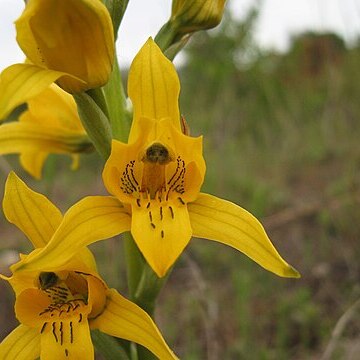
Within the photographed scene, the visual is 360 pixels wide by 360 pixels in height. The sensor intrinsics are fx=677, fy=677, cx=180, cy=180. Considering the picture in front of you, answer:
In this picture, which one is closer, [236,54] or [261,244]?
[261,244]

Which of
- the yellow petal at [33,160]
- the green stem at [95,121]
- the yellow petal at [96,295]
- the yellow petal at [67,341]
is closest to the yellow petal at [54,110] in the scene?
the yellow petal at [33,160]

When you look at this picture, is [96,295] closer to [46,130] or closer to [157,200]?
[157,200]

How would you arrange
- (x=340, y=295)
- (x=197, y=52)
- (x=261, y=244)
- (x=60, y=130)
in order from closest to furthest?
1. (x=261, y=244)
2. (x=60, y=130)
3. (x=340, y=295)
4. (x=197, y=52)

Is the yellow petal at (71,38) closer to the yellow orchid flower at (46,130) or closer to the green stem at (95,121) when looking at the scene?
the green stem at (95,121)

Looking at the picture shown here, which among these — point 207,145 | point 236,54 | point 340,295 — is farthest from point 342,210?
point 236,54

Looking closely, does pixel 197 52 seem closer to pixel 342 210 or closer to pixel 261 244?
pixel 342 210

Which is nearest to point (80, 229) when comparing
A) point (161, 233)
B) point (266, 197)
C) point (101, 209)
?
point (101, 209)
